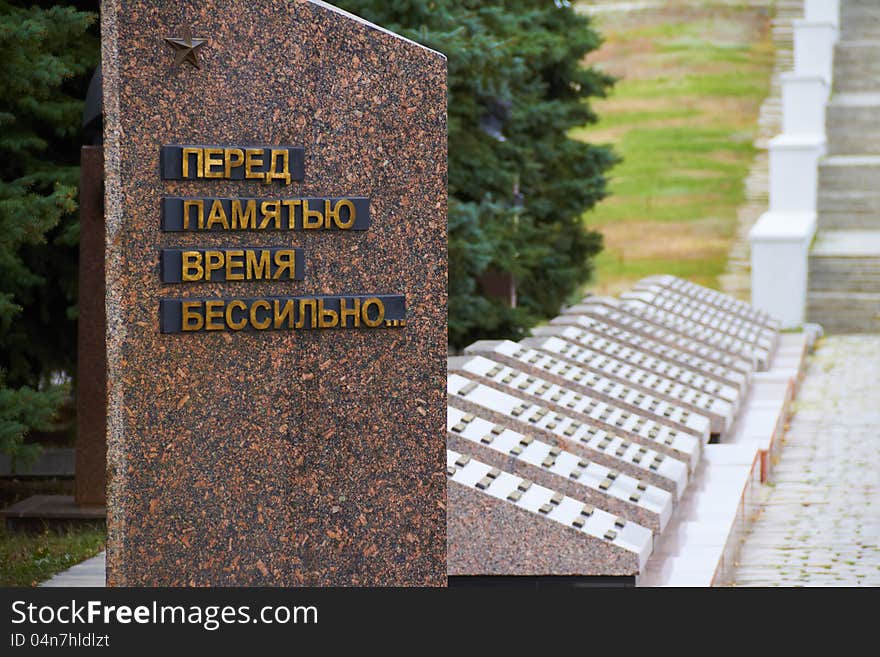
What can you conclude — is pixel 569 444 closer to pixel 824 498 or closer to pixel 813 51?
pixel 824 498

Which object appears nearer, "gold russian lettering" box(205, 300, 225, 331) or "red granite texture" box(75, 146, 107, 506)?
"gold russian lettering" box(205, 300, 225, 331)

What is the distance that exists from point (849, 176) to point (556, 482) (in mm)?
16482

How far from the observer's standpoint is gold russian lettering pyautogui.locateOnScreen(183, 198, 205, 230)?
541 cm

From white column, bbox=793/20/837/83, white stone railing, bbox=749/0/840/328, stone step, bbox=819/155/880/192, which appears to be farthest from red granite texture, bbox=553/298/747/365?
white column, bbox=793/20/837/83

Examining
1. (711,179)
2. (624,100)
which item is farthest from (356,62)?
(624,100)

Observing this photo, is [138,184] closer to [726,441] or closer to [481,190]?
[726,441]

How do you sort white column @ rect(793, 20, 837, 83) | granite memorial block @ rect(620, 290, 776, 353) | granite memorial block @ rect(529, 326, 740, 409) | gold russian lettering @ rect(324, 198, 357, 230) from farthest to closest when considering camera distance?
white column @ rect(793, 20, 837, 83)
granite memorial block @ rect(620, 290, 776, 353)
granite memorial block @ rect(529, 326, 740, 409)
gold russian lettering @ rect(324, 198, 357, 230)

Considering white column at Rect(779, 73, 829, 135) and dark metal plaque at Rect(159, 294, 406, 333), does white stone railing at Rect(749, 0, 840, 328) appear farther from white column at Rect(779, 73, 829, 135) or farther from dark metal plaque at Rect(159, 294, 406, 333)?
dark metal plaque at Rect(159, 294, 406, 333)

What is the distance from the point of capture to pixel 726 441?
11.4 m

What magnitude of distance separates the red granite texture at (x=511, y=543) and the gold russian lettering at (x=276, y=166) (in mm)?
2102

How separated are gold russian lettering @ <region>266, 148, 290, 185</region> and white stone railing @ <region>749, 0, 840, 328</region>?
14.3 meters

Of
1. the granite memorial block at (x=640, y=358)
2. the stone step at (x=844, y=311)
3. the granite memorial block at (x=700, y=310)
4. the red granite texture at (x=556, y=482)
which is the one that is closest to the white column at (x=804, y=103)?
the stone step at (x=844, y=311)

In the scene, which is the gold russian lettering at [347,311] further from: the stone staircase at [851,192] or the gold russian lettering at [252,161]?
the stone staircase at [851,192]

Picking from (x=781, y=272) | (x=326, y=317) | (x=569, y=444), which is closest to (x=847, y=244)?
(x=781, y=272)
